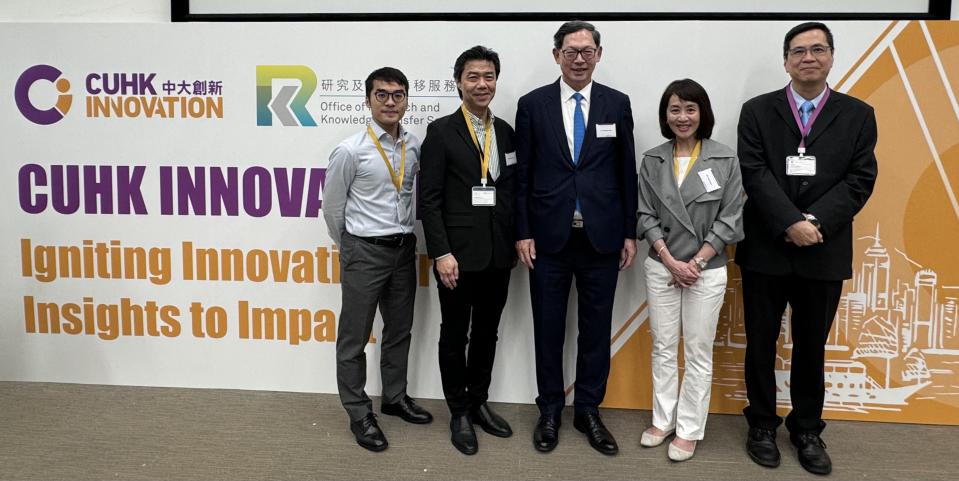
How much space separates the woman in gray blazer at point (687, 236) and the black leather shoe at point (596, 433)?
7.3 inches

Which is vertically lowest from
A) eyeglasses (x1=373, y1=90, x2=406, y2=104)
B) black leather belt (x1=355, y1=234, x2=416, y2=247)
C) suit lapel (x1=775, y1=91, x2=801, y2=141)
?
black leather belt (x1=355, y1=234, x2=416, y2=247)

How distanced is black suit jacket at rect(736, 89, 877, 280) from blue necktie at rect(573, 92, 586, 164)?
26.9 inches

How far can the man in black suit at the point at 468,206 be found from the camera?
104 inches

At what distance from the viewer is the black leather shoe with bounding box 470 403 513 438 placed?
2.90 m

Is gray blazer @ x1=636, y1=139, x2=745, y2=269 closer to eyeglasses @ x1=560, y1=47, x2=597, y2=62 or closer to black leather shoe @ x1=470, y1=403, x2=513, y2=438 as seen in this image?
eyeglasses @ x1=560, y1=47, x2=597, y2=62

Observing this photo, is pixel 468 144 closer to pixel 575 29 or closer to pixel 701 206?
pixel 575 29

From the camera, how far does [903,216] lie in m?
3.01

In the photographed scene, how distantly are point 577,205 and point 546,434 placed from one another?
3.33ft

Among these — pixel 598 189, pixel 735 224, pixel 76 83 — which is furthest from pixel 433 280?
pixel 76 83

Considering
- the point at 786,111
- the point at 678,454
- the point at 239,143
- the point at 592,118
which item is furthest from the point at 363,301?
the point at 786,111

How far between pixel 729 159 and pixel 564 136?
0.68 metres

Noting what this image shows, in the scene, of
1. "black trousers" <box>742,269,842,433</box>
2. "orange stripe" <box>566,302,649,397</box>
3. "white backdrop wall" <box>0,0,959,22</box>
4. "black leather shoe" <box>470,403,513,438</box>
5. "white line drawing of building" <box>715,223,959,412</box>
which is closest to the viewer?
"black trousers" <box>742,269,842,433</box>

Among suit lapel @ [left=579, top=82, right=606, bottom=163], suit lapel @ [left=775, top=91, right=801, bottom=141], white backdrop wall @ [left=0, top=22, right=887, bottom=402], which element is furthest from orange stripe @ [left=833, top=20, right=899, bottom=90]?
suit lapel @ [left=579, top=82, right=606, bottom=163]

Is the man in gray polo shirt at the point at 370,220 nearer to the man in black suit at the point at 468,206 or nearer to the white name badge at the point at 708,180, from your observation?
the man in black suit at the point at 468,206
